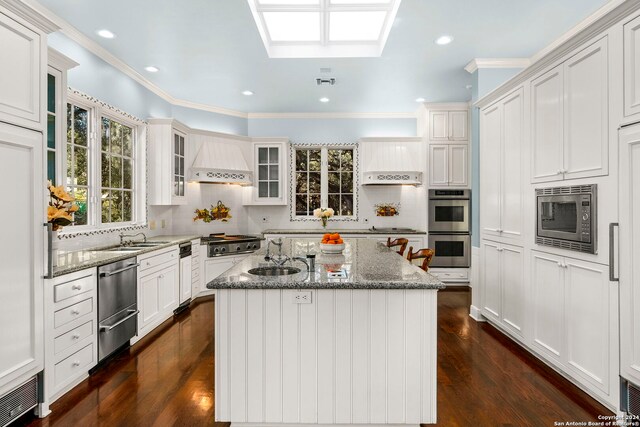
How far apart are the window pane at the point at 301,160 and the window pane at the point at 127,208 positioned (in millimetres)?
2862

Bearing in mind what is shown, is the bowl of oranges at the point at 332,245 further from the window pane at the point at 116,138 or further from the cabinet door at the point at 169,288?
the window pane at the point at 116,138

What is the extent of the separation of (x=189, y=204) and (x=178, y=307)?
69.8 inches

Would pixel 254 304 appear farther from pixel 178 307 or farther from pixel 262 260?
pixel 178 307

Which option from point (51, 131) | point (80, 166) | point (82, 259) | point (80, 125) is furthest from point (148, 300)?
point (80, 125)

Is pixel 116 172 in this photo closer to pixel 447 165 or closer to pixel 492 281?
pixel 492 281

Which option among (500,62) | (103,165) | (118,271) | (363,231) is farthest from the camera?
(363,231)

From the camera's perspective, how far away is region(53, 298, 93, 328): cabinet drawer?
230 centimetres

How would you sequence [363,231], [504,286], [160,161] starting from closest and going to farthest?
[504,286]
[160,161]
[363,231]

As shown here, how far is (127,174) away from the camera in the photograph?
4.33 m

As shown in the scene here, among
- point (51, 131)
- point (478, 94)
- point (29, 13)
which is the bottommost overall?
point (51, 131)

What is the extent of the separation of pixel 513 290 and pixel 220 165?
429 cm

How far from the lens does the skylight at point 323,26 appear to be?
321 centimetres

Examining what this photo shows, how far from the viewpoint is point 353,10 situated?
3.28 m

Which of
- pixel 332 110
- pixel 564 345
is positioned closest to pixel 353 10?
pixel 332 110
